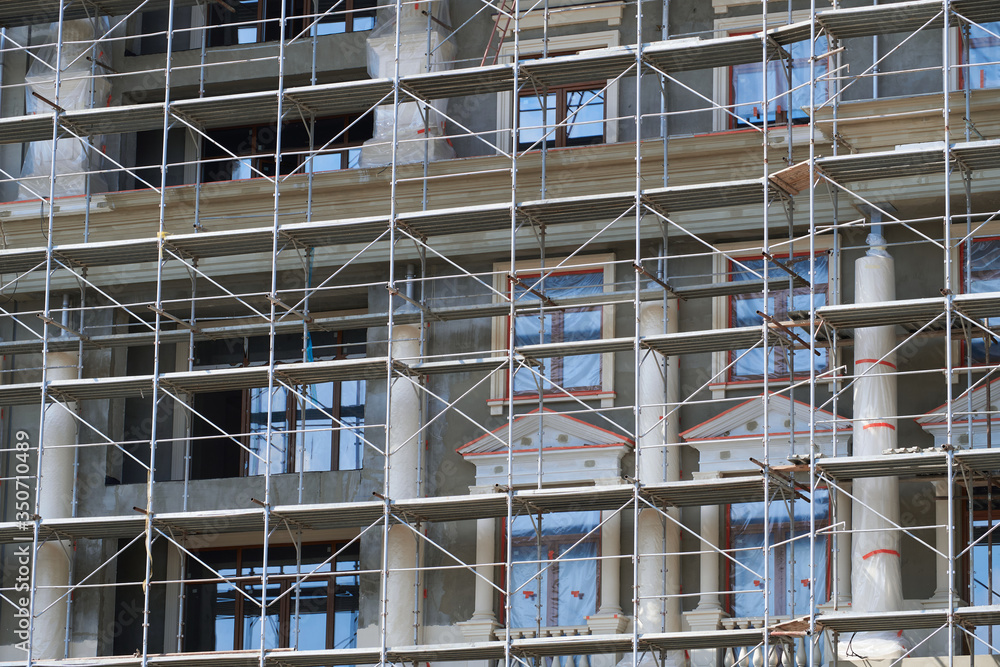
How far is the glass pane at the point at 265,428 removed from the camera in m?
32.7

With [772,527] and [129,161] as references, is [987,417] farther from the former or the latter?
[129,161]

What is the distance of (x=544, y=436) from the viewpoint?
30125 millimetres

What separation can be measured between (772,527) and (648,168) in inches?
226

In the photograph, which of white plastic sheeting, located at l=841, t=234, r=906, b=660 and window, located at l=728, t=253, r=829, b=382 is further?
window, located at l=728, t=253, r=829, b=382

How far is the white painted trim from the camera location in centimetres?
3166

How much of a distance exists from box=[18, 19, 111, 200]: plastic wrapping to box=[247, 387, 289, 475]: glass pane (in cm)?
449

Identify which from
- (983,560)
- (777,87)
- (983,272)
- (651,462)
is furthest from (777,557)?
(777,87)

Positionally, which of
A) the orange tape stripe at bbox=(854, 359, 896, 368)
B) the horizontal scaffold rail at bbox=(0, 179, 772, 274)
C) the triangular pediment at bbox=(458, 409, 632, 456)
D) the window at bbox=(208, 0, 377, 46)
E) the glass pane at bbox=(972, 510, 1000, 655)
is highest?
the window at bbox=(208, 0, 377, 46)

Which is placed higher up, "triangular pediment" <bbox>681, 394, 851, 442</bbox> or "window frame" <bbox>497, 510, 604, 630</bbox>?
"triangular pediment" <bbox>681, 394, 851, 442</bbox>

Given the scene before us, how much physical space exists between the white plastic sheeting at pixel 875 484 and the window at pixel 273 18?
34.3 feet

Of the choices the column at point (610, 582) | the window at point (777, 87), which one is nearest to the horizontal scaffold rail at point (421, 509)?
the column at point (610, 582)

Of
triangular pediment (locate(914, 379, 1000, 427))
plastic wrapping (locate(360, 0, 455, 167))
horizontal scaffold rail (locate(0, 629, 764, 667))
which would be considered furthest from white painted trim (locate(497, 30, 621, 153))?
horizontal scaffold rail (locate(0, 629, 764, 667))

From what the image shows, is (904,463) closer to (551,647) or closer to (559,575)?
(551,647)

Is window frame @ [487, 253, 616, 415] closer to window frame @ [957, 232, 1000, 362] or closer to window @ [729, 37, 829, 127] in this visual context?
window @ [729, 37, 829, 127]
